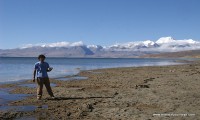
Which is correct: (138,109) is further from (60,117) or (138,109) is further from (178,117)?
(60,117)

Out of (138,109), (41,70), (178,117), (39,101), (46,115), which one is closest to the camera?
(178,117)

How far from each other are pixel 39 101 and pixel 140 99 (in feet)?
16.1

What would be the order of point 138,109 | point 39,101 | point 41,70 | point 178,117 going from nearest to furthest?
point 178,117
point 138,109
point 39,101
point 41,70

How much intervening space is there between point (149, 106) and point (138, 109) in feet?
2.95

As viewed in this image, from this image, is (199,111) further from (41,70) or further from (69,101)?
(41,70)

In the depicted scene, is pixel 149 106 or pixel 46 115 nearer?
pixel 46 115

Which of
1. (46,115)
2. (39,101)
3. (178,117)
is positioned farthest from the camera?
(39,101)

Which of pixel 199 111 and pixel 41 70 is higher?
pixel 41 70

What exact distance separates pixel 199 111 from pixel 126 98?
173 inches

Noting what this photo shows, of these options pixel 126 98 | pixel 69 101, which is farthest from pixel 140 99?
pixel 69 101

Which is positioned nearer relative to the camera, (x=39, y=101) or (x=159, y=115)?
(x=159, y=115)

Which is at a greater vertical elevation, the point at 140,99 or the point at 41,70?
the point at 41,70

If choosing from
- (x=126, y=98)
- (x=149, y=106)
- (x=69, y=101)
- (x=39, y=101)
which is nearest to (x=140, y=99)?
(x=126, y=98)

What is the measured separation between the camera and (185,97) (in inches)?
619
